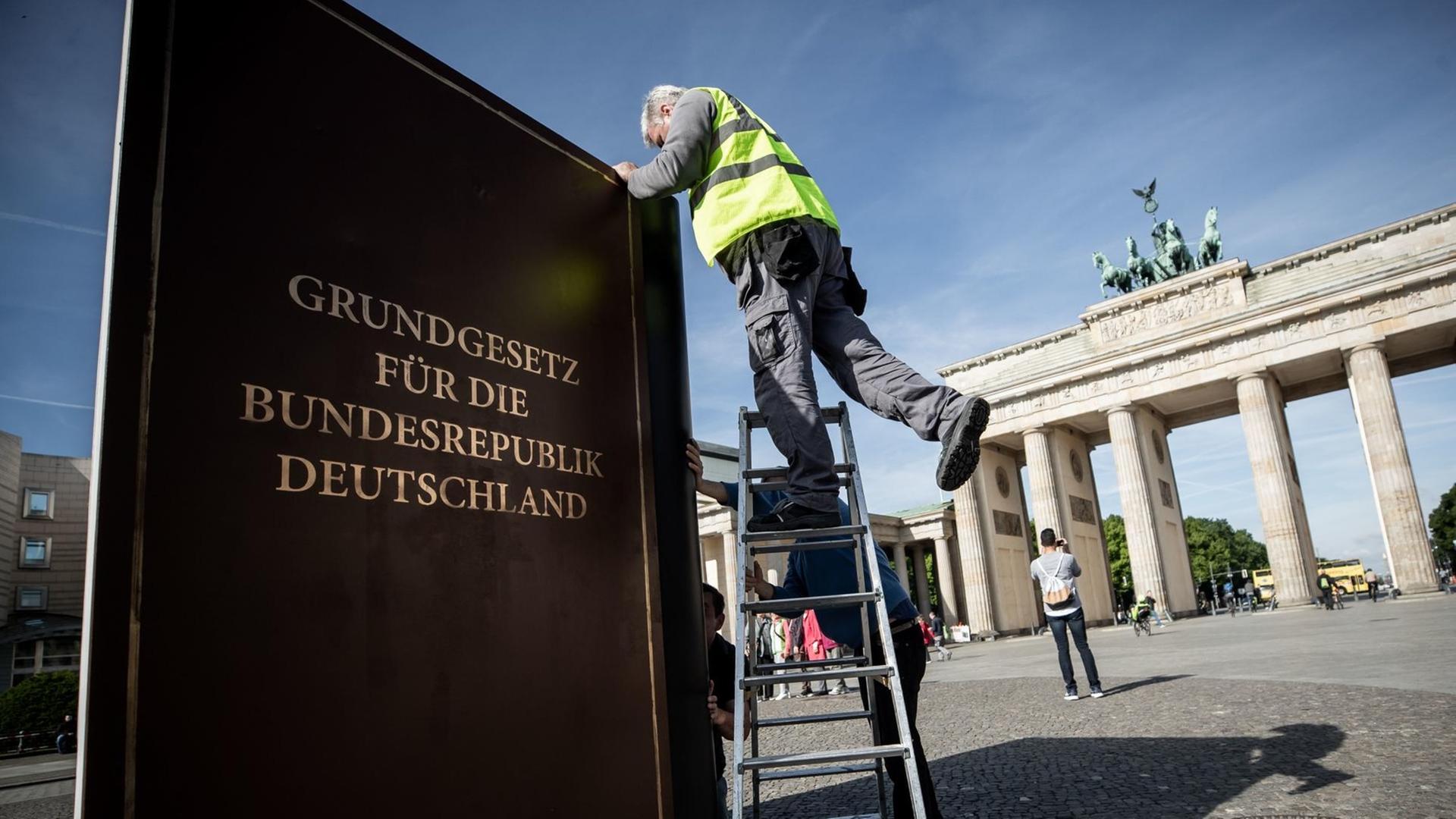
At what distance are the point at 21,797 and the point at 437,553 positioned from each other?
128 cm

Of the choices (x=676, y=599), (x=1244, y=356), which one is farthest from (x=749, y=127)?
Result: (x=1244, y=356)

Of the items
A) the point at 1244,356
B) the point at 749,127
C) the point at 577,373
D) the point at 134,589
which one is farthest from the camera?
the point at 1244,356

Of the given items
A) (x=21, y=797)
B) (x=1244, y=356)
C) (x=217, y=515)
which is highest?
(x=1244, y=356)

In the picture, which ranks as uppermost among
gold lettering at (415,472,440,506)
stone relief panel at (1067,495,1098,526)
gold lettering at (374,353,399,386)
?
stone relief panel at (1067,495,1098,526)

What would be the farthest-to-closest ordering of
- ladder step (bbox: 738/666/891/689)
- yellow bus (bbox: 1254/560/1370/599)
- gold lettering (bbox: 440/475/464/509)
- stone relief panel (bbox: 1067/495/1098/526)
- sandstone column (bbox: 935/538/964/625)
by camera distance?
yellow bus (bbox: 1254/560/1370/599) < sandstone column (bbox: 935/538/964/625) < stone relief panel (bbox: 1067/495/1098/526) < ladder step (bbox: 738/666/891/689) < gold lettering (bbox: 440/475/464/509)

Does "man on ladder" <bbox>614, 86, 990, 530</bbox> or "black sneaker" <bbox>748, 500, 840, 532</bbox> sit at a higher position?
"man on ladder" <bbox>614, 86, 990, 530</bbox>

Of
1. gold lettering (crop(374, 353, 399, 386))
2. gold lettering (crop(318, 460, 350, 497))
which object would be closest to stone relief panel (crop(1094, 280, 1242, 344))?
gold lettering (crop(374, 353, 399, 386))

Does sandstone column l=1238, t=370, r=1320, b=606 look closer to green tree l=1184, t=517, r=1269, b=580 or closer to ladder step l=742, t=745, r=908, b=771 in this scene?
ladder step l=742, t=745, r=908, b=771

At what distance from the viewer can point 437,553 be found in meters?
2.56

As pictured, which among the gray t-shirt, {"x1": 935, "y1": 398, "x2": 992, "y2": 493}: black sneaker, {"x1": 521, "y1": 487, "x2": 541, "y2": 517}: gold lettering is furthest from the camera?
the gray t-shirt

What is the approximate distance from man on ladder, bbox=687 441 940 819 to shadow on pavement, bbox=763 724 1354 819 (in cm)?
102

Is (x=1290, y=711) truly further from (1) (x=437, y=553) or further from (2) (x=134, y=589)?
(2) (x=134, y=589)

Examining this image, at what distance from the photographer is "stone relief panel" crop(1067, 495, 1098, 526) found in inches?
1838

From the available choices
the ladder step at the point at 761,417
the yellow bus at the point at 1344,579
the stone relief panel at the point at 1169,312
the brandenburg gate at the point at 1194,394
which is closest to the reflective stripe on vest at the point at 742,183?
the ladder step at the point at 761,417
